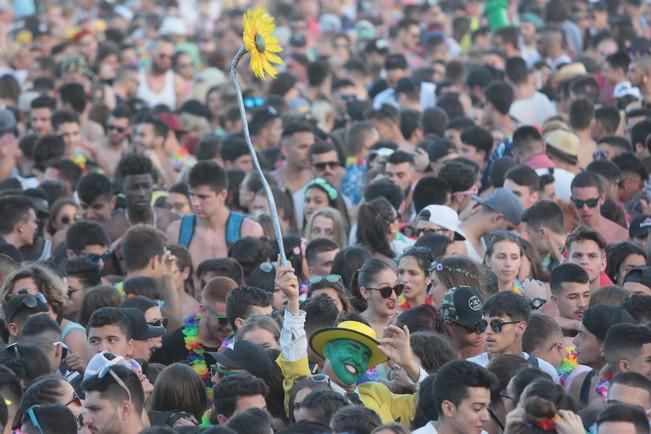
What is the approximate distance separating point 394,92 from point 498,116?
209 cm

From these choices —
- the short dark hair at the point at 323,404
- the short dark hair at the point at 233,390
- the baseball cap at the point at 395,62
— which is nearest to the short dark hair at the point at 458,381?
the short dark hair at the point at 323,404

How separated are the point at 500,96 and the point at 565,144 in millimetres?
2326

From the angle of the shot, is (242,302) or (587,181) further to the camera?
(587,181)

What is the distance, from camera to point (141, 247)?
38.0ft

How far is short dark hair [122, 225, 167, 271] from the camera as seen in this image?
11.5 metres

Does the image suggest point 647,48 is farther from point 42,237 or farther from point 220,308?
point 220,308

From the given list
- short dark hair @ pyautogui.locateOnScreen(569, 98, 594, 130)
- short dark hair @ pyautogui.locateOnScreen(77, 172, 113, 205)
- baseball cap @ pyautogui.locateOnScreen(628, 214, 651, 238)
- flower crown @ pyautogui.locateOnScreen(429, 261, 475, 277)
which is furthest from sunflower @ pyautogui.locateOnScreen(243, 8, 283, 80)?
short dark hair @ pyautogui.locateOnScreen(569, 98, 594, 130)

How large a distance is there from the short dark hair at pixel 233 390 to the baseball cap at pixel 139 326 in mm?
1673

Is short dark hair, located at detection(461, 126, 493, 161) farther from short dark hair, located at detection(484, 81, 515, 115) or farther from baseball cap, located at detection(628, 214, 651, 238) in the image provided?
baseball cap, located at detection(628, 214, 651, 238)

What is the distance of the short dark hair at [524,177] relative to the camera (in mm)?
12766

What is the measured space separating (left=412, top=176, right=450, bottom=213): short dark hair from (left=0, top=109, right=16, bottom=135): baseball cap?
5.31m

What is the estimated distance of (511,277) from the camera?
11.1 metres

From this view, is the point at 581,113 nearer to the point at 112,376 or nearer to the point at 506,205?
the point at 506,205

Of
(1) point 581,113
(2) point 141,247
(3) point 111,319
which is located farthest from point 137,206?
(1) point 581,113
